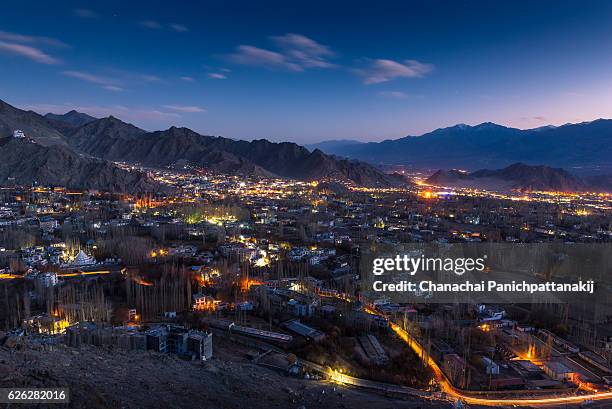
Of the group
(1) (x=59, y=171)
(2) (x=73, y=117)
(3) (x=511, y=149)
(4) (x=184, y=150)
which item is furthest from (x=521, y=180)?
(2) (x=73, y=117)

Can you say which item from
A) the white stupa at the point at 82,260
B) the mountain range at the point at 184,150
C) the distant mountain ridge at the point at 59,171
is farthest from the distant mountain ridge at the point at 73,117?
the white stupa at the point at 82,260

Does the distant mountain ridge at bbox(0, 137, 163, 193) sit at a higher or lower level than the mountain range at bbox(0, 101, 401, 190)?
lower

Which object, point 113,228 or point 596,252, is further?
point 113,228

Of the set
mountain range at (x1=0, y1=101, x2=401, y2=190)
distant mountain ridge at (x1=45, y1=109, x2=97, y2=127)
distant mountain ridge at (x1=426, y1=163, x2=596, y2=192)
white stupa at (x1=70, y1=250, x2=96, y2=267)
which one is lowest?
white stupa at (x1=70, y1=250, x2=96, y2=267)

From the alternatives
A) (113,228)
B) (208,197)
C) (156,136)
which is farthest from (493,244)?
(156,136)

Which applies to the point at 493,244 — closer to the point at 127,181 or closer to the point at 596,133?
the point at 127,181

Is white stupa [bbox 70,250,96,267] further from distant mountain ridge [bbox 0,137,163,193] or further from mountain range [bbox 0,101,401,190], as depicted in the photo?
mountain range [bbox 0,101,401,190]

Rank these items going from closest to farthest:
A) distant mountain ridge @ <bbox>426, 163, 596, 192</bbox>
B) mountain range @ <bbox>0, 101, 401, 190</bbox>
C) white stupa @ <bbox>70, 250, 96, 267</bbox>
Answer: white stupa @ <bbox>70, 250, 96, 267</bbox> → mountain range @ <bbox>0, 101, 401, 190</bbox> → distant mountain ridge @ <bbox>426, 163, 596, 192</bbox>

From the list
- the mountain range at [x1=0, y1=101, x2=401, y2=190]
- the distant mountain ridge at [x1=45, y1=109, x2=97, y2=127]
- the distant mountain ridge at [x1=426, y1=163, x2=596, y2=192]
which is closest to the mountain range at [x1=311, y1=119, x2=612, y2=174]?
the distant mountain ridge at [x1=426, y1=163, x2=596, y2=192]
